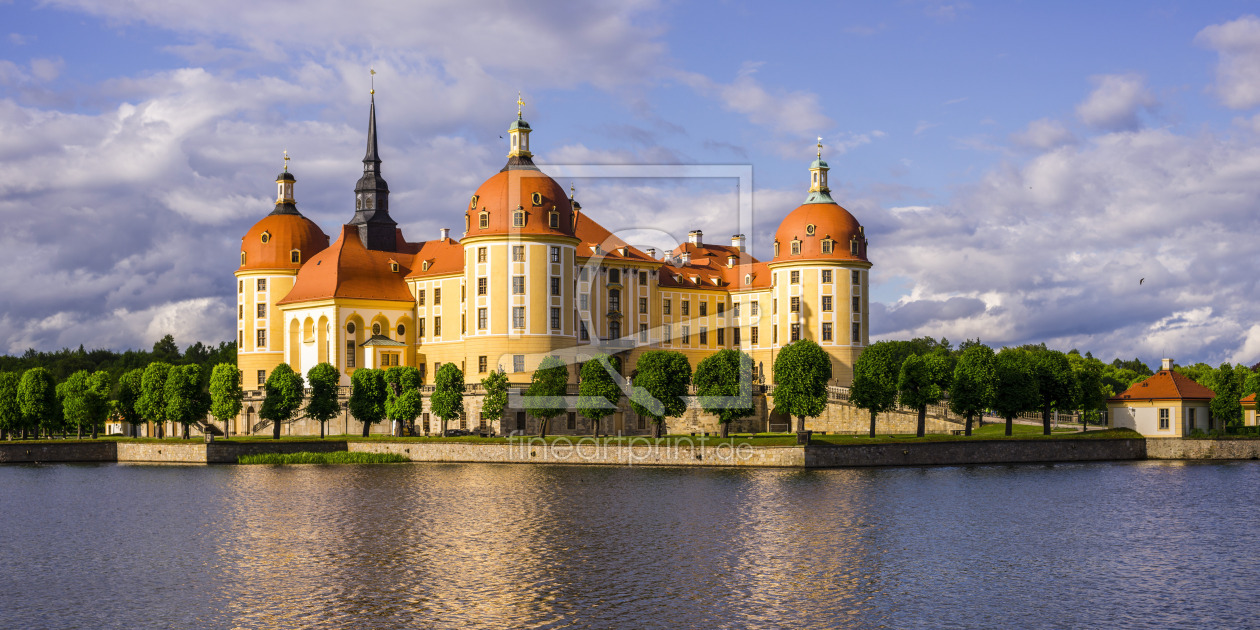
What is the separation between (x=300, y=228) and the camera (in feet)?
349

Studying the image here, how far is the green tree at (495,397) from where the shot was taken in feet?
257

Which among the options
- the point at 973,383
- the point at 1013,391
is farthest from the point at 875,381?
the point at 1013,391

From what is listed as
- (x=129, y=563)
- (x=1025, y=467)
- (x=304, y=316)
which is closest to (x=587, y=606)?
(x=129, y=563)

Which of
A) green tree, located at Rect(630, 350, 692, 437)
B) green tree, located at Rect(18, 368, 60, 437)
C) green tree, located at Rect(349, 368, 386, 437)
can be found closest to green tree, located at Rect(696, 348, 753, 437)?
green tree, located at Rect(630, 350, 692, 437)

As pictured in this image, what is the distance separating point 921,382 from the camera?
245 feet

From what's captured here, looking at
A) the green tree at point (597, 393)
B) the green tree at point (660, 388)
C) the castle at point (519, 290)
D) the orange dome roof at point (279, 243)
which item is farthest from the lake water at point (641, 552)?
the orange dome roof at point (279, 243)

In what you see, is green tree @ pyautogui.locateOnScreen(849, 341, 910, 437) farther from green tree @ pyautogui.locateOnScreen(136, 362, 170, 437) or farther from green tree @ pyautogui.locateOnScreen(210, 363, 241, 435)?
green tree @ pyautogui.locateOnScreen(136, 362, 170, 437)

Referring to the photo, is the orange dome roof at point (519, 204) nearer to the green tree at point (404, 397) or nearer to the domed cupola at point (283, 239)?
the green tree at point (404, 397)

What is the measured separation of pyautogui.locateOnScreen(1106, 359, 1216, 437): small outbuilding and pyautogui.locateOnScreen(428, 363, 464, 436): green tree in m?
43.9

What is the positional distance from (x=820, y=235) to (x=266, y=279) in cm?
4758

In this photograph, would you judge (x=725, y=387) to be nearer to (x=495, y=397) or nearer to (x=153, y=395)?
(x=495, y=397)

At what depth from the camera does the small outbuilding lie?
7712 cm

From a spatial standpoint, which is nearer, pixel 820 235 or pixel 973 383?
pixel 973 383

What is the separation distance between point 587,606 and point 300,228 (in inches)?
3282
